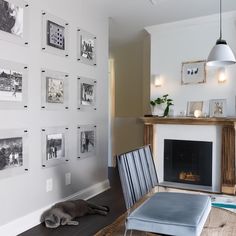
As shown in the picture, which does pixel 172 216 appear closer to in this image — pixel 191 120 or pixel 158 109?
pixel 191 120

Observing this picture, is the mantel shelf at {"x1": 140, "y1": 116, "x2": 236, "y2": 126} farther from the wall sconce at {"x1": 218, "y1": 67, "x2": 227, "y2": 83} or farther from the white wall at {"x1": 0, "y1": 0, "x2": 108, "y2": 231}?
the white wall at {"x1": 0, "y1": 0, "x2": 108, "y2": 231}

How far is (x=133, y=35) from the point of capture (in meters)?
4.83

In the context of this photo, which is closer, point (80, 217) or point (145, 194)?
point (145, 194)

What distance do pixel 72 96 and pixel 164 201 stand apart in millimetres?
2191

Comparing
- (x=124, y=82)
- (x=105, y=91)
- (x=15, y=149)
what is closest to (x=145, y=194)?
(x=15, y=149)

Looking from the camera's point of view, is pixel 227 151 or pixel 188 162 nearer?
pixel 227 151

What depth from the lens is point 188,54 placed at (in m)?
4.11

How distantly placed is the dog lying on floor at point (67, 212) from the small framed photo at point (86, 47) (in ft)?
5.67

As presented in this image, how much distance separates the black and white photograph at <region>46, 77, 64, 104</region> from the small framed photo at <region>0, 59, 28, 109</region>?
0.31 meters

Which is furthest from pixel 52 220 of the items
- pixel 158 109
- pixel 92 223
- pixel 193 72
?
pixel 193 72

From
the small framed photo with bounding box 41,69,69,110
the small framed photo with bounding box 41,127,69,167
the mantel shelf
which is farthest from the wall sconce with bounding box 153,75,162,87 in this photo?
the small framed photo with bounding box 41,127,69,167

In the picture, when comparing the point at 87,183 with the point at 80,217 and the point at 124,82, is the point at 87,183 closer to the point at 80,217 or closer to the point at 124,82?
the point at 80,217

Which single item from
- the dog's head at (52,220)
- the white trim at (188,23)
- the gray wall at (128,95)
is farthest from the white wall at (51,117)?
the gray wall at (128,95)

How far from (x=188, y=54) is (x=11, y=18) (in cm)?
266
